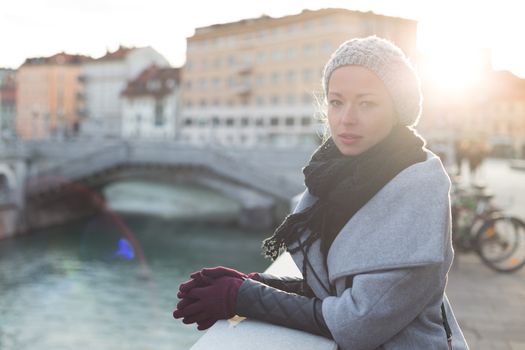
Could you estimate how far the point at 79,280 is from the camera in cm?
1681

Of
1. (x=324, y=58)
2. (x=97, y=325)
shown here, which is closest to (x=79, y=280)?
(x=97, y=325)

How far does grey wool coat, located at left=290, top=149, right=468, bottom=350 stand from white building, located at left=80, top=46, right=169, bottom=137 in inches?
2585

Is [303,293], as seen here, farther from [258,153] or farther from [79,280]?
[258,153]

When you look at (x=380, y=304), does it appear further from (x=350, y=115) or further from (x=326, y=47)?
(x=326, y=47)

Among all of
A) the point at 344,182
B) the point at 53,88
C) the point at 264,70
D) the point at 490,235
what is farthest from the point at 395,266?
the point at 53,88

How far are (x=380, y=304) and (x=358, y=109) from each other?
54 centimetres

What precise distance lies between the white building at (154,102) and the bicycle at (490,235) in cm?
5320

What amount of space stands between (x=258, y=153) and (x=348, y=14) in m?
23.8

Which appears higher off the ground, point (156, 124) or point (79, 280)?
point (156, 124)

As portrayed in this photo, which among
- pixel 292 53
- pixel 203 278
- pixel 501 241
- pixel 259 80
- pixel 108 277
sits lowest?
pixel 108 277

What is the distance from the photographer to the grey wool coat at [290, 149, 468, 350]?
1.37 metres

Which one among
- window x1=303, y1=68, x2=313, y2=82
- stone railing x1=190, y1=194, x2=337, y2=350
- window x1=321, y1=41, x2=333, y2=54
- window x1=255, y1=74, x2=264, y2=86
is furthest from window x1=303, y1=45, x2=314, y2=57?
stone railing x1=190, y1=194, x2=337, y2=350

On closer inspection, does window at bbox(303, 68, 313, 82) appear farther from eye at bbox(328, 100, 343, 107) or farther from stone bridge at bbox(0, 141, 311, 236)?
eye at bbox(328, 100, 343, 107)

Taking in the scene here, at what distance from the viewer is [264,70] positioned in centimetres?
5109
